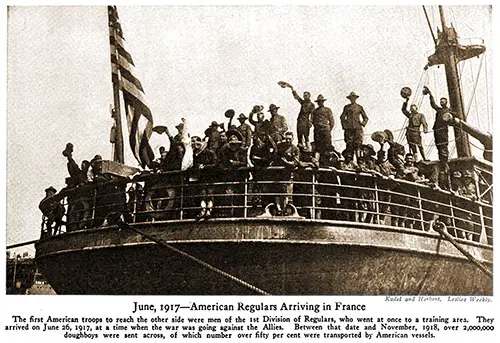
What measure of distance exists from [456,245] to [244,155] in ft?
10.2

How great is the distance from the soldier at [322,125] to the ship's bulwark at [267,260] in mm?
1519

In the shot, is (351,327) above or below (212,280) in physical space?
below

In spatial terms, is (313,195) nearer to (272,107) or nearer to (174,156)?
(272,107)

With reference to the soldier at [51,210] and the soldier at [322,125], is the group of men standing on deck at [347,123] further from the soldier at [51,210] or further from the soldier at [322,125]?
the soldier at [51,210]

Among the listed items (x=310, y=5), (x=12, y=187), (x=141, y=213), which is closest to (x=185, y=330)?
(x=141, y=213)

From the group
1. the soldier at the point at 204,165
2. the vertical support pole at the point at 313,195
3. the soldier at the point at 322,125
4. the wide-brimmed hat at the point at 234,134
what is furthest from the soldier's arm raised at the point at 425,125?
the soldier at the point at 204,165

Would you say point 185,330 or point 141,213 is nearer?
point 185,330

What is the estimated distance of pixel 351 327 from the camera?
941 cm

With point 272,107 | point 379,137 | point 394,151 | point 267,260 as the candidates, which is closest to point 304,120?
point 272,107

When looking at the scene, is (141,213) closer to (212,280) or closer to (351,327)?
(212,280)

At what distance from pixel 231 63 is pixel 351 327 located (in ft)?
15.5

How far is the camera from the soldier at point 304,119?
38.2 ft

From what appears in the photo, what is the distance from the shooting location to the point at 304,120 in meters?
11.7

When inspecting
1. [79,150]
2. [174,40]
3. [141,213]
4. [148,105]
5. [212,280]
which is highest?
[174,40]
